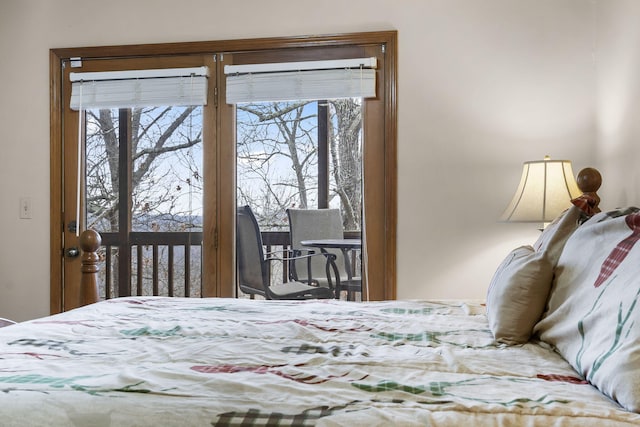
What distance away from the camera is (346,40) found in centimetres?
313

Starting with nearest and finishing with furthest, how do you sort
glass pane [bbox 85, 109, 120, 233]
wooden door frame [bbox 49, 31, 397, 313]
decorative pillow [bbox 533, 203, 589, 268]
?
1. decorative pillow [bbox 533, 203, 589, 268]
2. wooden door frame [bbox 49, 31, 397, 313]
3. glass pane [bbox 85, 109, 120, 233]

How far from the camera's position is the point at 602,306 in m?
1.07

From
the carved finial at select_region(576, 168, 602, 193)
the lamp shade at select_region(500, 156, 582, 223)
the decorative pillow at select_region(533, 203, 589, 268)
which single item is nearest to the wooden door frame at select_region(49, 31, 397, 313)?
the lamp shade at select_region(500, 156, 582, 223)

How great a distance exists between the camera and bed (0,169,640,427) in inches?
34.8

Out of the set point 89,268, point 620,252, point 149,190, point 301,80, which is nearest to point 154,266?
point 149,190

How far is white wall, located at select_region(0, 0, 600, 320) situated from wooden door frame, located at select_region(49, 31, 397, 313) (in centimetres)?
5

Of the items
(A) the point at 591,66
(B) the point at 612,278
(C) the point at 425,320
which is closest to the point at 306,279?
(C) the point at 425,320

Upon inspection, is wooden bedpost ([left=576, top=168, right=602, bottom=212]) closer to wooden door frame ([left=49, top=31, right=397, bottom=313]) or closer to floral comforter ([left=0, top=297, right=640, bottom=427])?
wooden door frame ([left=49, top=31, right=397, bottom=313])

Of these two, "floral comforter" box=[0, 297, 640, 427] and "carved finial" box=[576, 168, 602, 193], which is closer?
"floral comforter" box=[0, 297, 640, 427]

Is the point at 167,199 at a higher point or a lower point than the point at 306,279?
higher

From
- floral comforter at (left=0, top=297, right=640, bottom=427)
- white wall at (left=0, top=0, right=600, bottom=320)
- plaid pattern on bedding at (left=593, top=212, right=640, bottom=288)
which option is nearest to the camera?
floral comforter at (left=0, top=297, right=640, bottom=427)

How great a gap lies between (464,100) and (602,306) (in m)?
2.12

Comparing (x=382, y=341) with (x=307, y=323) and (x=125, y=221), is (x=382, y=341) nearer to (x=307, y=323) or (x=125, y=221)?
(x=307, y=323)

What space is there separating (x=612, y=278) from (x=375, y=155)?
2088mm
